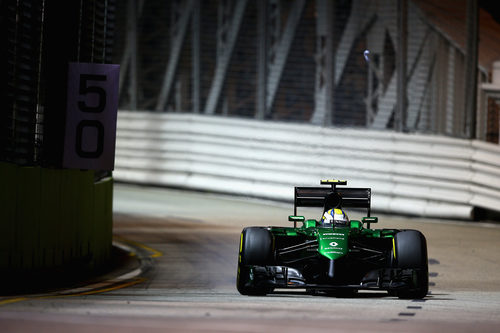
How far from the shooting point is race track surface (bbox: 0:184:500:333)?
9.50 m

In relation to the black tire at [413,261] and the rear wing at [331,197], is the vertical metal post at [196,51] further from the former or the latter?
the black tire at [413,261]

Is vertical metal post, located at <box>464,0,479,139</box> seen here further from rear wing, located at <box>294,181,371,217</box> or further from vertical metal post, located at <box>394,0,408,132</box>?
rear wing, located at <box>294,181,371,217</box>

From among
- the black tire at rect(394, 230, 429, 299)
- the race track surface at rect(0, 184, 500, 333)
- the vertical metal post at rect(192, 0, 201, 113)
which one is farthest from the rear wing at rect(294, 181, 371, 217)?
the vertical metal post at rect(192, 0, 201, 113)

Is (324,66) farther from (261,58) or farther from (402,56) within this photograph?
(402,56)

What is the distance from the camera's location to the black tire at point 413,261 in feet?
40.3

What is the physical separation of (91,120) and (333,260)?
3586 mm

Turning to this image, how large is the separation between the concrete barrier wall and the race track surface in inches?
22.8

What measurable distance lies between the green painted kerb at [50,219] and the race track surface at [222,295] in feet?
2.29

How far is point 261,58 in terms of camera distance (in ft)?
84.0

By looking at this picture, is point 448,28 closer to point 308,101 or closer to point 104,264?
point 308,101

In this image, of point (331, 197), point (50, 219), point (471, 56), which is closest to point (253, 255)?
point (331, 197)

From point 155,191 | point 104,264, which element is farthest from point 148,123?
point 104,264

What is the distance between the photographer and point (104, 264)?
16.5 meters

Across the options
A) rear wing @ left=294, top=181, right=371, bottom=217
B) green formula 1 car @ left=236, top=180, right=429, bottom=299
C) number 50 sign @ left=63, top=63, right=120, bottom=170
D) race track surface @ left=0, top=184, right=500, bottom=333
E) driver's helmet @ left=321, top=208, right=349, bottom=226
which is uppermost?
number 50 sign @ left=63, top=63, right=120, bottom=170
